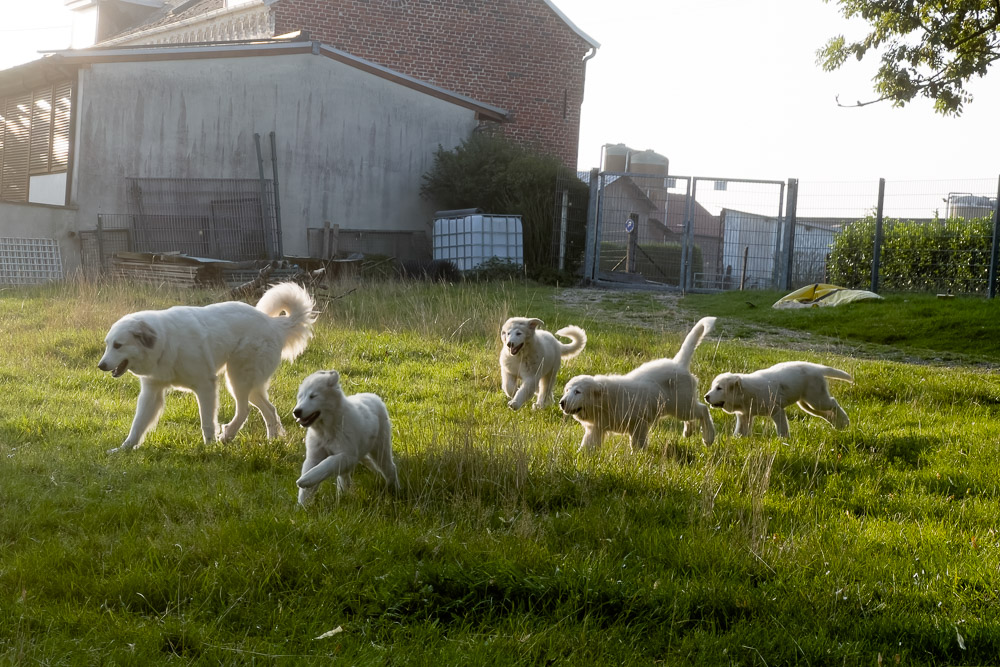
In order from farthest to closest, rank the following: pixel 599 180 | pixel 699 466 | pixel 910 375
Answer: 1. pixel 599 180
2. pixel 910 375
3. pixel 699 466

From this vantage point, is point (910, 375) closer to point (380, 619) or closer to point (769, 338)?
point (769, 338)

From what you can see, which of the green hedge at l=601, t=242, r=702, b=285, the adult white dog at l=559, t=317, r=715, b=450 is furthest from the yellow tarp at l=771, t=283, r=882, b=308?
the adult white dog at l=559, t=317, r=715, b=450

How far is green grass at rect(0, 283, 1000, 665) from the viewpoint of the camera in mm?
3600

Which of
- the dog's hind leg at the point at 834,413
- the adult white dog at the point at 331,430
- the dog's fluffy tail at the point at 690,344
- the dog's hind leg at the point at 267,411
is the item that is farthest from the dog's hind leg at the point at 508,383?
the adult white dog at the point at 331,430

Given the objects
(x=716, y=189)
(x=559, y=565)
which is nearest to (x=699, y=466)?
(x=559, y=565)

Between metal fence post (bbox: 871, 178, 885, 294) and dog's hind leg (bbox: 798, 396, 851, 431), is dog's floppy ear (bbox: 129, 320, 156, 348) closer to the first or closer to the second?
dog's hind leg (bbox: 798, 396, 851, 431)

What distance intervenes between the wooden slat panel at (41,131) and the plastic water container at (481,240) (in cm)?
→ 1037

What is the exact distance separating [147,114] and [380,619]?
20.6 metres

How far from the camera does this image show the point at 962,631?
374cm

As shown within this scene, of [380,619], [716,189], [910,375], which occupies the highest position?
[716,189]

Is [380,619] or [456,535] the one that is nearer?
[380,619]

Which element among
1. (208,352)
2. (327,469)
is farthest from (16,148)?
(327,469)

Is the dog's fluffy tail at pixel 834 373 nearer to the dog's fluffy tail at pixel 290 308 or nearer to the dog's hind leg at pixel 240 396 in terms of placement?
the dog's fluffy tail at pixel 290 308

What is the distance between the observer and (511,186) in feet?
80.5
